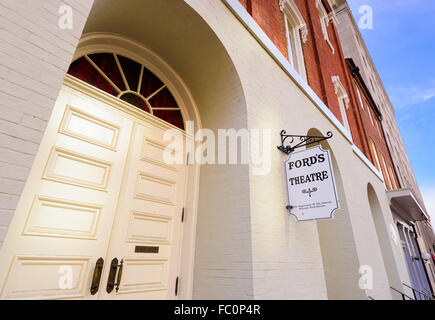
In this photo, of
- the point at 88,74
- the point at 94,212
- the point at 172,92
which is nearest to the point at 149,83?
the point at 172,92

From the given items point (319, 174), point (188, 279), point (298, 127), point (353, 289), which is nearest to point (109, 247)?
point (188, 279)

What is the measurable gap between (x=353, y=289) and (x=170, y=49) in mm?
5975

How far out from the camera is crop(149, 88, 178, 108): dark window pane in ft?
10.7

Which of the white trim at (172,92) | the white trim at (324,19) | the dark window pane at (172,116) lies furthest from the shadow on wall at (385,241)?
the dark window pane at (172,116)

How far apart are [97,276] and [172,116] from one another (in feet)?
7.66

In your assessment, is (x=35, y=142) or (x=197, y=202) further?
(x=197, y=202)

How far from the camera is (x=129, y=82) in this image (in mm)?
3031

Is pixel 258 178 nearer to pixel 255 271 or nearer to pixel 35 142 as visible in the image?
pixel 255 271

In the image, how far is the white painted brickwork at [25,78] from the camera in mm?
1193

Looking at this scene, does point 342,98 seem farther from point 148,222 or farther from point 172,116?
point 148,222

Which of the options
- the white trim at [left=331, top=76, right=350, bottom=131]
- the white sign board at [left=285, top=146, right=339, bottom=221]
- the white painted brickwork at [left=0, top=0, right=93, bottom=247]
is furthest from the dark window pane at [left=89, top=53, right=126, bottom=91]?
the white trim at [left=331, top=76, right=350, bottom=131]

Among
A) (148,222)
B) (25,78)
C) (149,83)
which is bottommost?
(148,222)

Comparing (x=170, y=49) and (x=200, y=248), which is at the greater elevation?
(x=170, y=49)
